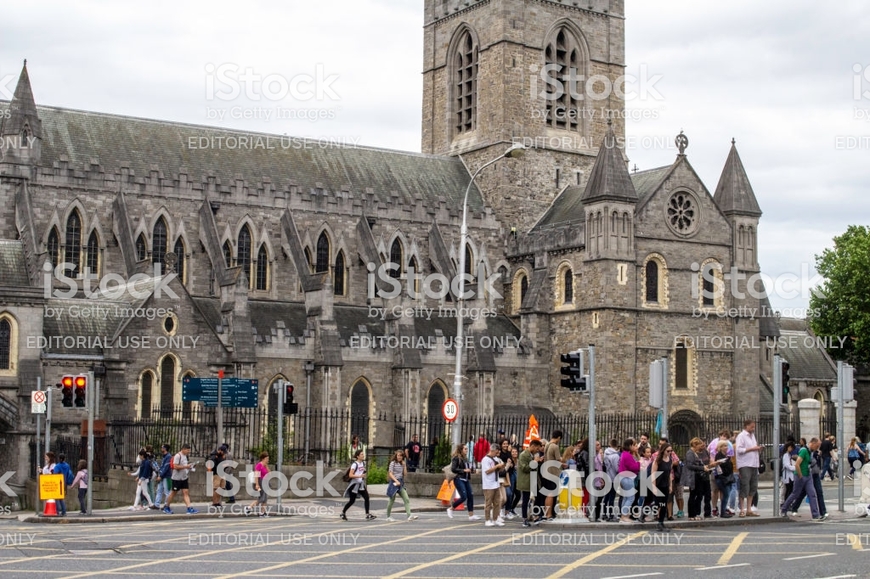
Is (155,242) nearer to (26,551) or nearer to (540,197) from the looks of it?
(540,197)

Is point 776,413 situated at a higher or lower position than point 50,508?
higher

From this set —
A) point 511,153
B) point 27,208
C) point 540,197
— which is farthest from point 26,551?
point 540,197

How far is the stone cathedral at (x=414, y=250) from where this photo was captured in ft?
168

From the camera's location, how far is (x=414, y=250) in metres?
60.6

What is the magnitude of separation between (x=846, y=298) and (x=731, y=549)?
2175 inches

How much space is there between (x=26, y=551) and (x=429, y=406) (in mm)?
34303

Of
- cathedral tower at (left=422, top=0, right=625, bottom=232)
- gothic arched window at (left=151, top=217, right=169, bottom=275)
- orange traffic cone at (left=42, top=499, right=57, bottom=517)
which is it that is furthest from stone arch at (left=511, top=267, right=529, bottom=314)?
orange traffic cone at (left=42, top=499, right=57, bottom=517)

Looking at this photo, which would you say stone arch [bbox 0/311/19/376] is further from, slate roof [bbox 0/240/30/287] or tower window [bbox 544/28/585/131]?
tower window [bbox 544/28/585/131]

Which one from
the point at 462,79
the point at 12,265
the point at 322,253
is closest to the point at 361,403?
the point at 322,253

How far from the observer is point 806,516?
28828 mm

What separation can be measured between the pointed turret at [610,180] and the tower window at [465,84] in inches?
424

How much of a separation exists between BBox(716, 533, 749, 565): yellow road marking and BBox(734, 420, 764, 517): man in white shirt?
10.0 feet

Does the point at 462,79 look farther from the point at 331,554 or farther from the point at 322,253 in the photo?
the point at 331,554

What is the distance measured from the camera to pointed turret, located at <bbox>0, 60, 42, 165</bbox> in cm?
5194
